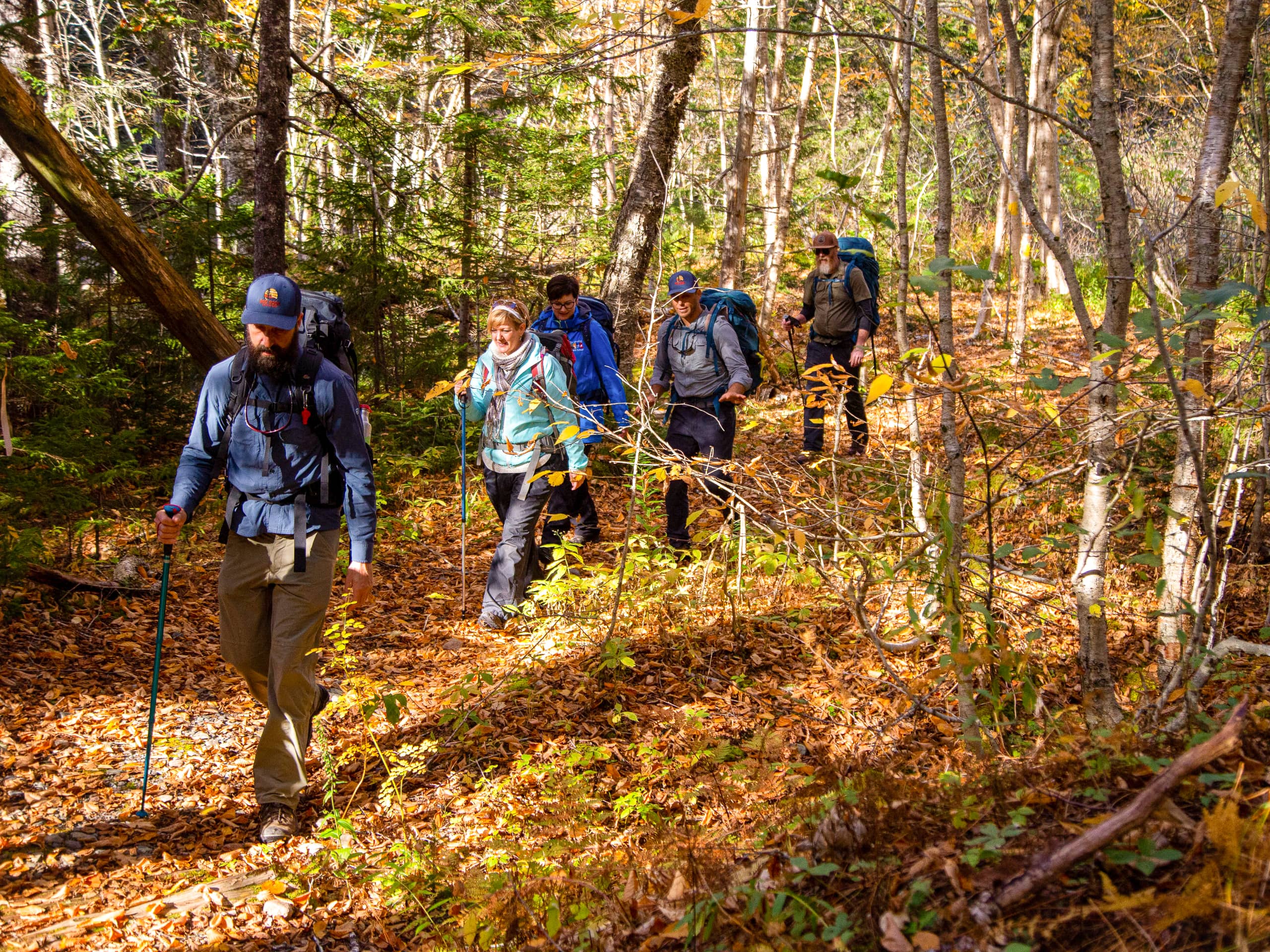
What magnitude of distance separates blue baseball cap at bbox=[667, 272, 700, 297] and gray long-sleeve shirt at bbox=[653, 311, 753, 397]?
31 centimetres

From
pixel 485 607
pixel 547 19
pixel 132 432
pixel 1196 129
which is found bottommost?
pixel 485 607

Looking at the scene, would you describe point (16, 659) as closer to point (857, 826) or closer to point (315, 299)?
point (315, 299)

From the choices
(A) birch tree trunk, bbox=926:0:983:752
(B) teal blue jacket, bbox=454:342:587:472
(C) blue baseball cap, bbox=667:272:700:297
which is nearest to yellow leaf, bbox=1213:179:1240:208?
(A) birch tree trunk, bbox=926:0:983:752

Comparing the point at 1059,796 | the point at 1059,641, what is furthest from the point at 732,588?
the point at 1059,796

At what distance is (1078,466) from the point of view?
12.6ft

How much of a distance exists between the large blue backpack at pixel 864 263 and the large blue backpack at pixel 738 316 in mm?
1971

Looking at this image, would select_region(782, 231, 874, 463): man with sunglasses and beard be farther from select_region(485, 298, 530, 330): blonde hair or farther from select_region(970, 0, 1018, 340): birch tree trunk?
select_region(970, 0, 1018, 340): birch tree trunk

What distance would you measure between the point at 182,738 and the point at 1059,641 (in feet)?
16.8

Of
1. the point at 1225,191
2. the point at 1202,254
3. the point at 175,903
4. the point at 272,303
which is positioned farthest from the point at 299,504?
the point at 1202,254

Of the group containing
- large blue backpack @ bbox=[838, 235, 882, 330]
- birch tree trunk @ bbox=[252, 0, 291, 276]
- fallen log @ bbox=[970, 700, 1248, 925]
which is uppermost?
birch tree trunk @ bbox=[252, 0, 291, 276]

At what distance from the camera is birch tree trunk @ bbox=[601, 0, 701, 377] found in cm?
867

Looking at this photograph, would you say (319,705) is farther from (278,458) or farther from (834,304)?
(834,304)

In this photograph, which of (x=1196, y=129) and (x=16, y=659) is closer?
(x=16, y=659)

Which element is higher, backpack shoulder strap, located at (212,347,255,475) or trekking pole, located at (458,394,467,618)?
backpack shoulder strap, located at (212,347,255,475)
